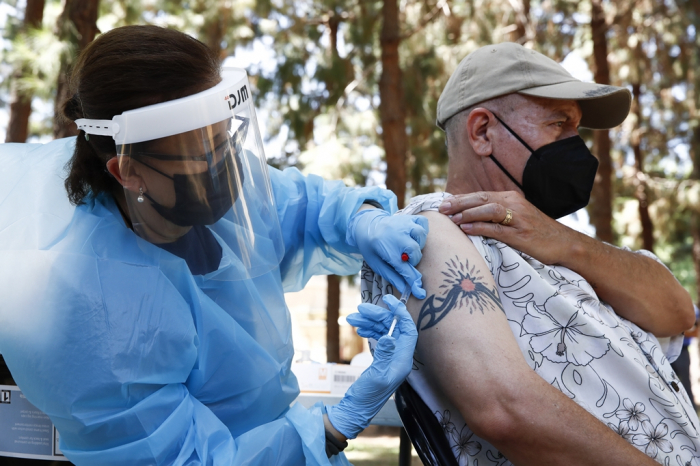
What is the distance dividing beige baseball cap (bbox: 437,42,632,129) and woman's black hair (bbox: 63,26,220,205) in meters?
0.83

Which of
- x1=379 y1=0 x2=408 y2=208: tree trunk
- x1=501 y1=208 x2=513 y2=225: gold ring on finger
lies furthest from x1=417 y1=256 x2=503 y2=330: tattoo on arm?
x1=379 y1=0 x2=408 y2=208: tree trunk

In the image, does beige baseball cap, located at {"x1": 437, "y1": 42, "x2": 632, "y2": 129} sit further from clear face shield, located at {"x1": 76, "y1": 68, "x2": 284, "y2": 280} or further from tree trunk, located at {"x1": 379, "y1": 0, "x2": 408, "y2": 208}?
tree trunk, located at {"x1": 379, "y1": 0, "x2": 408, "y2": 208}

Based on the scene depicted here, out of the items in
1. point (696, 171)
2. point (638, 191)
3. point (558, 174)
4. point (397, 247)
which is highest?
point (558, 174)

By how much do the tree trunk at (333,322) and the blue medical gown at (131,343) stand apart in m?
7.26

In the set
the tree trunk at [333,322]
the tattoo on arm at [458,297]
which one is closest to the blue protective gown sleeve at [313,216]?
the tattoo on arm at [458,297]

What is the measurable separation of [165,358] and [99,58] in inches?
31.3

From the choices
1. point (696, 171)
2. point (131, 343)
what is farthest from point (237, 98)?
point (696, 171)

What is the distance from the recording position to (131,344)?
1.46m

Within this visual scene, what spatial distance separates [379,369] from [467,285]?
0.32 meters

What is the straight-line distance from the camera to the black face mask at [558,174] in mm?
1936

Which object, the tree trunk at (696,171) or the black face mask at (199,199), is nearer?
the black face mask at (199,199)

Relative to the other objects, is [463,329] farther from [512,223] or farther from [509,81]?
[509,81]

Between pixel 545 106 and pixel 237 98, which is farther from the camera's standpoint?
pixel 545 106

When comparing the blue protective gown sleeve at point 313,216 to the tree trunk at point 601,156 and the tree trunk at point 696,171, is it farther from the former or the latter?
the tree trunk at point 696,171
